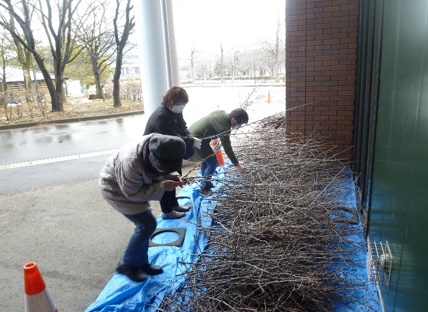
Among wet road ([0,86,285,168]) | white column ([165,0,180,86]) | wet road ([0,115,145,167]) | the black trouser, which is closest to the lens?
the black trouser

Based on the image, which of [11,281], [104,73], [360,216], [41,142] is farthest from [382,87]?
[104,73]

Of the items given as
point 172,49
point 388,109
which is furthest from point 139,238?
point 172,49

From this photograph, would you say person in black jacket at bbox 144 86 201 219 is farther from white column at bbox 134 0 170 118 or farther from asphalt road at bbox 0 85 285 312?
white column at bbox 134 0 170 118

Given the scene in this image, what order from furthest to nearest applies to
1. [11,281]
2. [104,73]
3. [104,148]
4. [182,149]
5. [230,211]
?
1. [104,73]
2. [104,148]
3. [230,211]
4. [11,281]
5. [182,149]

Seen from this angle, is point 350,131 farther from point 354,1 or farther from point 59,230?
point 59,230

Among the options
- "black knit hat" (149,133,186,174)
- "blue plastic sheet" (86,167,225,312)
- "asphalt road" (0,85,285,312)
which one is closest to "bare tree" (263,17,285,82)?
"asphalt road" (0,85,285,312)

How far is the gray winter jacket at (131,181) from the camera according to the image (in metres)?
2.75

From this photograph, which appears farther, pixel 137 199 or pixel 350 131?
pixel 350 131

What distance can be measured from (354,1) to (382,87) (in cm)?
305

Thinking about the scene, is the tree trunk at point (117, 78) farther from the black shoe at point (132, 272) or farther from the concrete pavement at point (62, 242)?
the black shoe at point (132, 272)

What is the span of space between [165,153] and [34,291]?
1302 mm

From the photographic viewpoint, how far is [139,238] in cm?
310

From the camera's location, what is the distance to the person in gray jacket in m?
2.61

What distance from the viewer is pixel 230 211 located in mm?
3770
